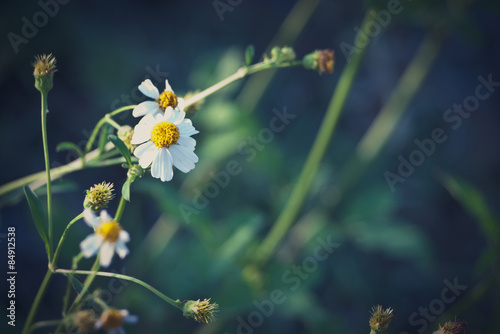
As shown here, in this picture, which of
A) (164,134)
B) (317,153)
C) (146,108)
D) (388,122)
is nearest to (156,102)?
(146,108)

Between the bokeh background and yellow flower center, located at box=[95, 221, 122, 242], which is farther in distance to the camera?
the bokeh background

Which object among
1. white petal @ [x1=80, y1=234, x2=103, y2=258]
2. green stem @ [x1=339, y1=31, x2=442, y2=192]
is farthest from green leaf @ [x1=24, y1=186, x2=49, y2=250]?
green stem @ [x1=339, y1=31, x2=442, y2=192]

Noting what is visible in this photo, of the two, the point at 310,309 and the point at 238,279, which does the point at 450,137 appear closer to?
the point at 310,309

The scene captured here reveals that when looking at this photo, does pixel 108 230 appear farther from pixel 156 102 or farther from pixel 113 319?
pixel 156 102

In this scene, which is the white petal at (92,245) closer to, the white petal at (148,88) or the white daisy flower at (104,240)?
the white daisy flower at (104,240)

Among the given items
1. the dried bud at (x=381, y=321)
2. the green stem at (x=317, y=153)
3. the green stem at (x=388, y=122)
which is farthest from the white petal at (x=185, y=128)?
the green stem at (x=388, y=122)

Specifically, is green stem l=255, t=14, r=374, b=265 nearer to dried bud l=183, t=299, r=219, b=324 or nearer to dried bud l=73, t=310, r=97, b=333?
dried bud l=183, t=299, r=219, b=324
